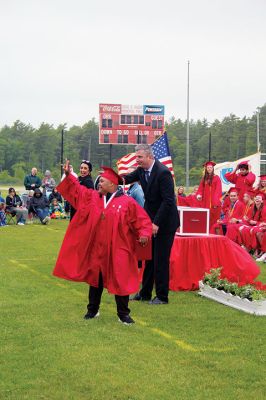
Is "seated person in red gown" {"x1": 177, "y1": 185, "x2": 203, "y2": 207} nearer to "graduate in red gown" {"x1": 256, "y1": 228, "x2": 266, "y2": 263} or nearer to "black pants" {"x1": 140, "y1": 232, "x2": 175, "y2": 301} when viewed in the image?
"graduate in red gown" {"x1": 256, "y1": 228, "x2": 266, "y2": 263}

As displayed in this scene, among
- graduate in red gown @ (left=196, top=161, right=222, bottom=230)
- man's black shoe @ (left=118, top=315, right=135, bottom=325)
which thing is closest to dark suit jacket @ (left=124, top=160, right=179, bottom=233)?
man's black shoe @ (left=118, top=315, right=135, bottom=325)

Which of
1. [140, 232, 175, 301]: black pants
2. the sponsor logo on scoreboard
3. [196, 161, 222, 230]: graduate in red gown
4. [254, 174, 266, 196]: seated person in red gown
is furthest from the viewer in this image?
the sponsor logo on scoreboard

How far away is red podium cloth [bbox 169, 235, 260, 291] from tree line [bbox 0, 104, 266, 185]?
57.8 metres

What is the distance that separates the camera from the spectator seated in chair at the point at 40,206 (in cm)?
2428

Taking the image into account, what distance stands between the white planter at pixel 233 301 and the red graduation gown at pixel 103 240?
1.67 metres

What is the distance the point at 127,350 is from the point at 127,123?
139ft

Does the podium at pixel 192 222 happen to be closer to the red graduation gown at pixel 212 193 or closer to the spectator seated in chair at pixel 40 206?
the red graduation gown at pixel 212 193

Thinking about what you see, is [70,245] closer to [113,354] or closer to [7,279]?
[113,354]

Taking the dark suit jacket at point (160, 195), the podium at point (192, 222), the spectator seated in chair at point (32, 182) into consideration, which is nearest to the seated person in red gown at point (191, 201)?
the podium at point (192, 222)

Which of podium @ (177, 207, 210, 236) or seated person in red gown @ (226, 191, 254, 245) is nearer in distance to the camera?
podium @ (177, 207, 210, 236)

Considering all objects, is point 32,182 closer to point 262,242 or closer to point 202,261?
point 262,242

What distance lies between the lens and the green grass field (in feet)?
17.6

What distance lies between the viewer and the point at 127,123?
4819cm

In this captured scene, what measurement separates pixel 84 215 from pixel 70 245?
1.31ft
